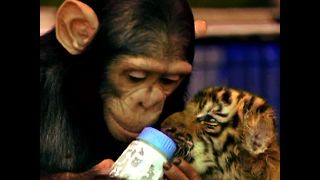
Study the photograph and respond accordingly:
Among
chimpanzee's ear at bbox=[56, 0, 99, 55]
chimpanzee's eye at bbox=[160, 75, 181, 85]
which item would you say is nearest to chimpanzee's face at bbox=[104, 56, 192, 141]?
chimpanzee's eye at bbox=[160, 75, 181, 85]

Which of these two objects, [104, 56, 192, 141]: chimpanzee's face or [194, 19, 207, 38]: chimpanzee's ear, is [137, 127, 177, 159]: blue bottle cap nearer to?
[104, 56, 192, 141]: chimpanzee's face

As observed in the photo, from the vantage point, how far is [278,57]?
7.40 feet

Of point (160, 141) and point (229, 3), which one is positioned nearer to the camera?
point (160, 141)

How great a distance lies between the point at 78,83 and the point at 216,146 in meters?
0.42

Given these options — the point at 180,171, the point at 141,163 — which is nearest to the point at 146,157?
the point at 141,163

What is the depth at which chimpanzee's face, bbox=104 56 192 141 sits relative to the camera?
7.13 feet

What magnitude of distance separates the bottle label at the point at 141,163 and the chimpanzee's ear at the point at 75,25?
31cm

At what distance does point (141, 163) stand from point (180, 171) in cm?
13

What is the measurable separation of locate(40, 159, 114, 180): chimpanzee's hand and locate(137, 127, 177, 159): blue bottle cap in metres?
0.13

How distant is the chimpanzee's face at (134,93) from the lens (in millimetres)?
2174

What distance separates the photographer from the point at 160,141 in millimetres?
2137

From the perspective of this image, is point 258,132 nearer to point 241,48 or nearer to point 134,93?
point 241,48
